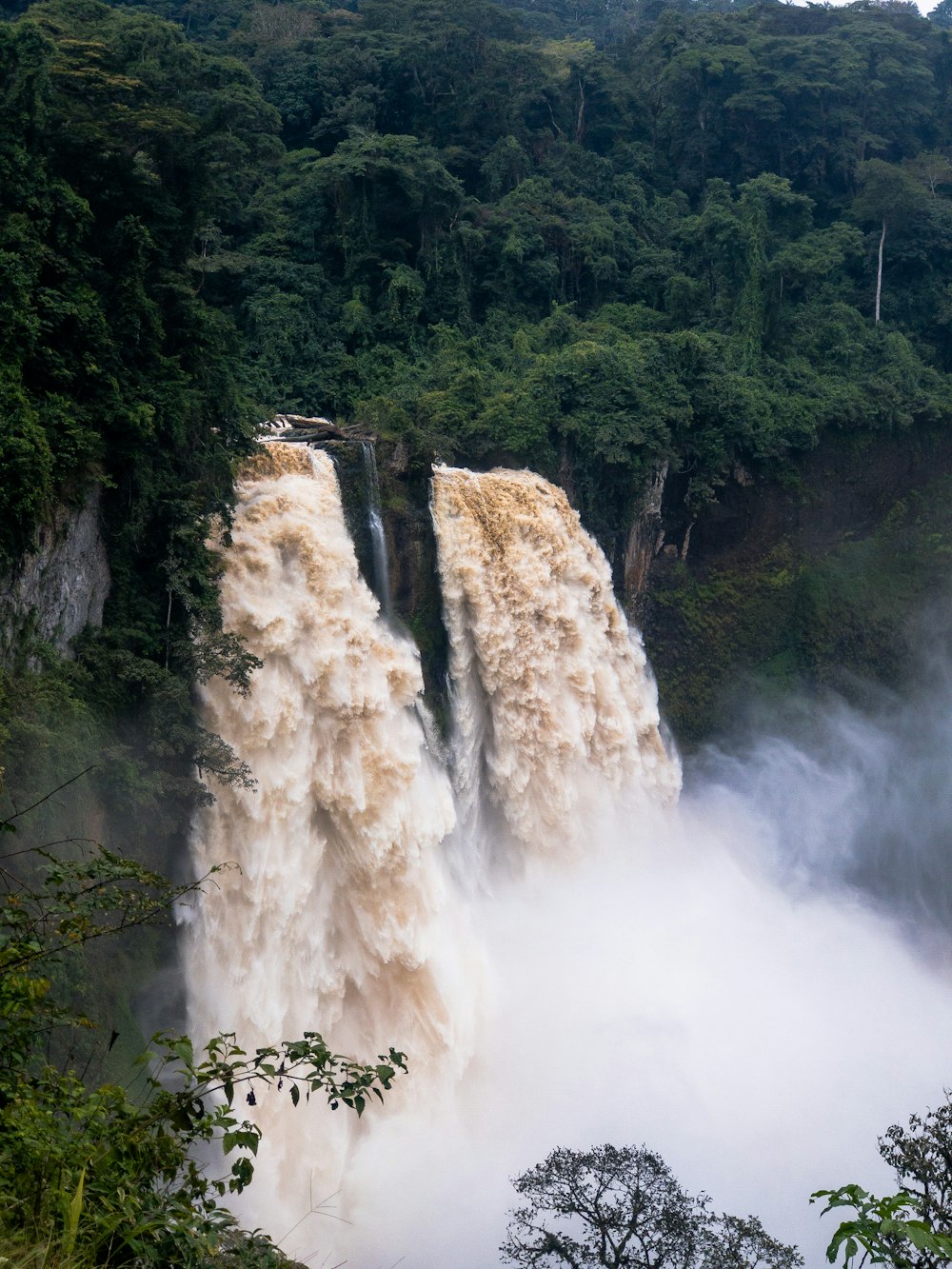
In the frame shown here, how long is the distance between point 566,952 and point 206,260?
1479 cm

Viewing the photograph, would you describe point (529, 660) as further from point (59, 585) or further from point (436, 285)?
point (436, 285)

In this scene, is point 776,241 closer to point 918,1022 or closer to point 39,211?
point 918,1022

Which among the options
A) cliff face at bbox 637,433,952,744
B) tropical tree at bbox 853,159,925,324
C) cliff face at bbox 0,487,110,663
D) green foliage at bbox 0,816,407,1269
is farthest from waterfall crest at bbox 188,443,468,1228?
tropical tree at bbox 853,159,925,324

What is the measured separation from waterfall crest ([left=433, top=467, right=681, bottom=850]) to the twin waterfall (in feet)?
0.15

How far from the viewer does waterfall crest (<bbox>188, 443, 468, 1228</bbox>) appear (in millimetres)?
14109

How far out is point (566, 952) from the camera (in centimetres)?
1855

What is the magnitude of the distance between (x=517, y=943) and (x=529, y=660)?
4298 millimetres

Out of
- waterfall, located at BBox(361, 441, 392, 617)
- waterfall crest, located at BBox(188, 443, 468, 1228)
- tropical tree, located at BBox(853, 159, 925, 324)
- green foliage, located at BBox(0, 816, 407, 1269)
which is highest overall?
tropical tree, located at BBox(853, 159, 925, 324)

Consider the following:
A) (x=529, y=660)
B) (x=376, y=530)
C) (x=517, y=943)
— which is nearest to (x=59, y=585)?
(x=376, y=530)

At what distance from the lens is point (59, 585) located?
42.5ft

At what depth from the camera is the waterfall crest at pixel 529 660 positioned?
1855cm

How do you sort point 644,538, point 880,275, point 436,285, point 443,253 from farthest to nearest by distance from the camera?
point 880,275
point 443,253
point 436,285
point 644,538

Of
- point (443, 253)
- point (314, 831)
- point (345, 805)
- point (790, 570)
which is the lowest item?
point (314, 831)

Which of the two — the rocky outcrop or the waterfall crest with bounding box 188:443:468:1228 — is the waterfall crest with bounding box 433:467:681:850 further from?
the rocky outcrop
